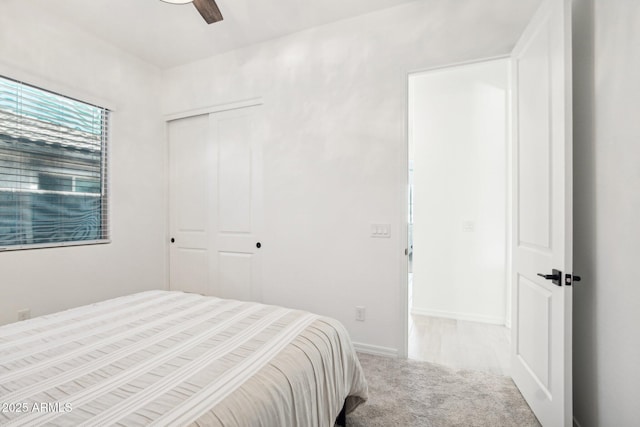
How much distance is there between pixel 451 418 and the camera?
1.65 meters

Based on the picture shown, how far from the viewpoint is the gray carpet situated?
1630 millimetres

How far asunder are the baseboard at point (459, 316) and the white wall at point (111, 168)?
301 centimetres

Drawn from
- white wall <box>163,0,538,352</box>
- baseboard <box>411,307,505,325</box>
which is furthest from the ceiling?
baseboard <box>411,307,505,325</box>

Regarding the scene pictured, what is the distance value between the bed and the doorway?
6.60 feet

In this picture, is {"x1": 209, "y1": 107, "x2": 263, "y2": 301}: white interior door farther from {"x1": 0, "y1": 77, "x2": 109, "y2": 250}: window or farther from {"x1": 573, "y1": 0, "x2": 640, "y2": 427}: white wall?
{"x1": 573, "y1": 0, "x2": 640, "y2": 427}: white wall

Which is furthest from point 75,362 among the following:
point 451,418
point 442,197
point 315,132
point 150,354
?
point 442,197

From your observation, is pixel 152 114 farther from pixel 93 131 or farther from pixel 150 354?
pixel 150 354

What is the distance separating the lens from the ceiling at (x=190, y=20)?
7.79 feet

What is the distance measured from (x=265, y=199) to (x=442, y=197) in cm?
205

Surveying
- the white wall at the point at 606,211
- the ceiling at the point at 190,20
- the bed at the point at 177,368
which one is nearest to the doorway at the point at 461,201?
the ceiling at the point at 190,20

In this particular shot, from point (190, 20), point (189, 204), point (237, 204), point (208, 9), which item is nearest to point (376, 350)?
point (237, 204)

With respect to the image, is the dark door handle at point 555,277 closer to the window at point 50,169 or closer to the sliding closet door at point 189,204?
the sliding closet door at point 189,204

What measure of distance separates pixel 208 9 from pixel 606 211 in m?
2.35

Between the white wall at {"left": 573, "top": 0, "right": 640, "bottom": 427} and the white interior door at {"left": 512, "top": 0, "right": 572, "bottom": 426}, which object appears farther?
the white interior door at {"left": 512, "top": 0, "right": 572, "bottom": 426}
